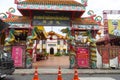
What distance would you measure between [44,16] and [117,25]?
24.4 feet

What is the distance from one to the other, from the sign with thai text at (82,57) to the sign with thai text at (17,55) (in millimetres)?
4679

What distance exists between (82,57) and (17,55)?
209 inches

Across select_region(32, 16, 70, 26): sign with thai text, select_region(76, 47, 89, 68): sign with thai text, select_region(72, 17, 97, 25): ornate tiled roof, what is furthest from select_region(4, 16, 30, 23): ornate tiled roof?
select_region(76, 47, 89, 68): sign with thai text

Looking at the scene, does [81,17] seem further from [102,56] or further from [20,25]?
[20,25]

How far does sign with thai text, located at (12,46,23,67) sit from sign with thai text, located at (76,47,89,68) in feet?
15.4

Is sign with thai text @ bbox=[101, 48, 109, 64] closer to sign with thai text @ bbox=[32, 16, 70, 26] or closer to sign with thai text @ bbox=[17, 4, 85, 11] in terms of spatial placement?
sign with thai text @ bbox=[17, 4, 85, 11]

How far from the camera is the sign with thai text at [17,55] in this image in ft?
72.1

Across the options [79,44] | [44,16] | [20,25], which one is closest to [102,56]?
[79,44]

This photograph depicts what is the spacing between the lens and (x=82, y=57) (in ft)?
73.2

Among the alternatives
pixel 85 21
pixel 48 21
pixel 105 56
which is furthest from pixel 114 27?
pixel 48 21

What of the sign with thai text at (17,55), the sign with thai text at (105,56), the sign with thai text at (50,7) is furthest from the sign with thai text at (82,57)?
the sign with thai text at (17,55)

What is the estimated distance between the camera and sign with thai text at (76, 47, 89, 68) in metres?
22.3

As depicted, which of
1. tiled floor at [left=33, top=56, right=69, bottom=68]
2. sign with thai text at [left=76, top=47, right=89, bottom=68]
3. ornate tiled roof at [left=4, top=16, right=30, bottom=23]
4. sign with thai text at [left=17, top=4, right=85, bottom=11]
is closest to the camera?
sign with thai text at [left=17, top=4, right=85, bottom=11]

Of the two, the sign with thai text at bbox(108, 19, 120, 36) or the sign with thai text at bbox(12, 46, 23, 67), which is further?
the sign with thai text at bbox(108, 19, 120, 36)
